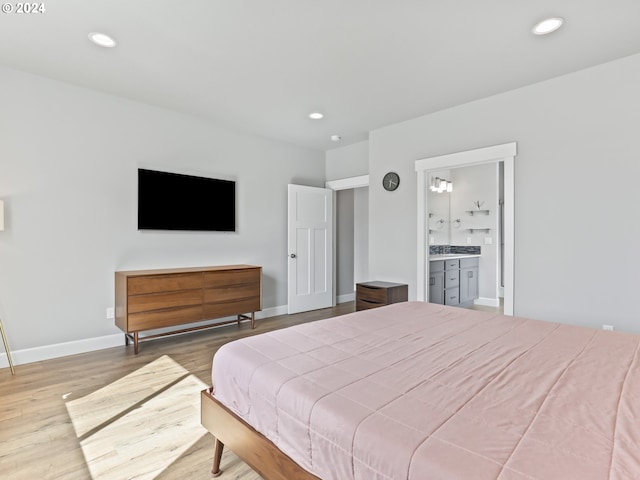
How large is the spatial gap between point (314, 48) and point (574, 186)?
101 inches

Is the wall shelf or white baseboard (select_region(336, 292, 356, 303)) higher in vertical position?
the wall shelf

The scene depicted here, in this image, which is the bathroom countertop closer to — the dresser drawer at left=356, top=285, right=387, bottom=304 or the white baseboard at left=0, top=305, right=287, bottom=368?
the dresser drawer at left=356, top=285, right=387, bottom=304

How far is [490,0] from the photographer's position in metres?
2.10

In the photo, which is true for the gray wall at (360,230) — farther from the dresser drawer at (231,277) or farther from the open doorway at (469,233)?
the dresser drawer at (231,277)

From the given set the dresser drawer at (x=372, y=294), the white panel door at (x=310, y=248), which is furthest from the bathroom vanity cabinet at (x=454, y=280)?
the white panel door at (x=310, y=248)

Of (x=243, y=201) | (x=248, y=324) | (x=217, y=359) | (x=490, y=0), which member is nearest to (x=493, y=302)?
(x=248, y=324)

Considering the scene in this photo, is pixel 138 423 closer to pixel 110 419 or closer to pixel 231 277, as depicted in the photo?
pixel 110 419

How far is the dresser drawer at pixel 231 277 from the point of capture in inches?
155

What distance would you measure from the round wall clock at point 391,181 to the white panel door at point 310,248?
49.7 inches

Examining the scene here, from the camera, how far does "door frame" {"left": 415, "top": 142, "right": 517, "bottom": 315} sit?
3.41 m

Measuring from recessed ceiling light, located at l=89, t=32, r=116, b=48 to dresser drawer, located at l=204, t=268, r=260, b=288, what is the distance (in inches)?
90.3

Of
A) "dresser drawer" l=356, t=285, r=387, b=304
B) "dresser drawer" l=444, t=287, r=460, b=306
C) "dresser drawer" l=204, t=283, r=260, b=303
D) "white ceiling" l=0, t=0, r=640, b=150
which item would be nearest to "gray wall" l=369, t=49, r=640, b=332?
"white ceiling" l=0, t=0, r=640, b=150

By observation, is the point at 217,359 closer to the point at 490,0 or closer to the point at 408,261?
the point at 490,0

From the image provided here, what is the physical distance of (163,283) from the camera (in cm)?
355
